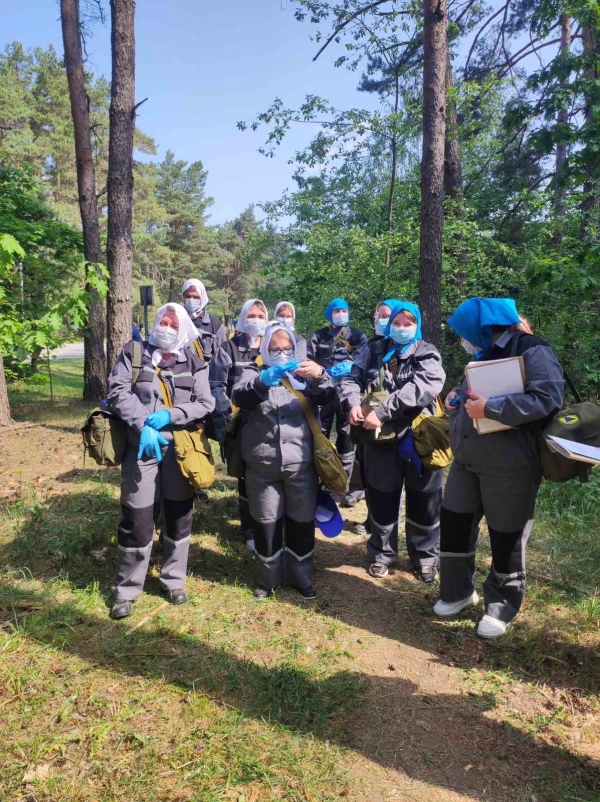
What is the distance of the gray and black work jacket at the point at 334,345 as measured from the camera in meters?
6.03

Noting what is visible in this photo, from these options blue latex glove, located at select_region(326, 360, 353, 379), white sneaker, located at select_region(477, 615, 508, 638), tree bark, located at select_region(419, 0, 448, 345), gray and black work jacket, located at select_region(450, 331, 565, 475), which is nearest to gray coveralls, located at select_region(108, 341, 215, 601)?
blue latex glove, located at select_region(326, 360, 353, 379)

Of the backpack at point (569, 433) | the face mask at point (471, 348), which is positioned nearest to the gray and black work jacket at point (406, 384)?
the face mask at point (471, 348)

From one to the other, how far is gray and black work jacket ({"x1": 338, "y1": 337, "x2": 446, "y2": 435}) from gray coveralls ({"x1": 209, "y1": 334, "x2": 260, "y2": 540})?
1011 mm

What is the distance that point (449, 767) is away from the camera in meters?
2.32

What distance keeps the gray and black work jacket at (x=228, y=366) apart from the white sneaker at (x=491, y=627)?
2.46 m

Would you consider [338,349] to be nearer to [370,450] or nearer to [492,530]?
[370,450]

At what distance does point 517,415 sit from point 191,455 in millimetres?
2083

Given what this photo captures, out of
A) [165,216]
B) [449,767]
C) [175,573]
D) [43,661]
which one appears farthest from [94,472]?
[165,216]

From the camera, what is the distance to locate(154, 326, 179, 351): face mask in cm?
343

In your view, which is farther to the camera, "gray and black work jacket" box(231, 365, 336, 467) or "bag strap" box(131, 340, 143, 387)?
"gray and black work jacket" box(231, 365, 336, 467)

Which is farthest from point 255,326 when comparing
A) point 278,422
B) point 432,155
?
point 432,155

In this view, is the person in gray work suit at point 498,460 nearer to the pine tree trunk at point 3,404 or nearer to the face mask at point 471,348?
the face mask at point 471,348

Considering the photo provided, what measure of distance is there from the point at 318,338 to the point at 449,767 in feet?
15.4

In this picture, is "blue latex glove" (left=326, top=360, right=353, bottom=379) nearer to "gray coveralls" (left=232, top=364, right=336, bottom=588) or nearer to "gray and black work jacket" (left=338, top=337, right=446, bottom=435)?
"gray and black work jacket" (left=338, top=337, right=446, bottom=435)
